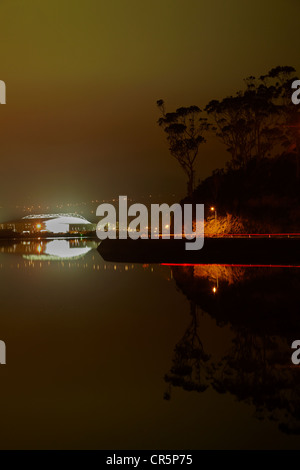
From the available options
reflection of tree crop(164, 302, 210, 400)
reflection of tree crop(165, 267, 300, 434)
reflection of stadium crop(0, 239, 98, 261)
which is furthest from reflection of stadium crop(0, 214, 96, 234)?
reflection of tree crop(164, 302, 210, 400)

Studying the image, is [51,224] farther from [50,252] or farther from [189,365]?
[189,365]

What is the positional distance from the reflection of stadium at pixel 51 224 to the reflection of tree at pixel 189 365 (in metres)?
147

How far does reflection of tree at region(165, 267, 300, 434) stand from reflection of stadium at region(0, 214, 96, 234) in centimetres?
13938

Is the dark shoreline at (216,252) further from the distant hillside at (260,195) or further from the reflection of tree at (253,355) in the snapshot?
the reflection of tree at (253,355)

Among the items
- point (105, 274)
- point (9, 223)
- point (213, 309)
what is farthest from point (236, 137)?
point (9, 223)

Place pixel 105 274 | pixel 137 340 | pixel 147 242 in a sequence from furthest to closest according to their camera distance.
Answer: pixel 147 242 < pixel 105 274 < pixel 137 340

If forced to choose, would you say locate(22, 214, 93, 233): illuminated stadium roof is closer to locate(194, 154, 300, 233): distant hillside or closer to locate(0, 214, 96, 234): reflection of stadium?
locate(0, 214, 96, 234): reflection of stadium

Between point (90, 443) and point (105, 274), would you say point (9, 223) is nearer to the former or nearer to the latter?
point (105, 274)

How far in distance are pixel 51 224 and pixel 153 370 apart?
15535 cm

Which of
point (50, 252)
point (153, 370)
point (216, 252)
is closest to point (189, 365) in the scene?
point (153, 370)

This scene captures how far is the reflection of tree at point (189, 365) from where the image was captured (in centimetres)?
975

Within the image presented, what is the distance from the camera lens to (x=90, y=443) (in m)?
7.34

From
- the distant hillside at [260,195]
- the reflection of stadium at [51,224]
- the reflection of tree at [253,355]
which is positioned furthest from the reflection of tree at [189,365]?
the reflection of stadium at [51,224]

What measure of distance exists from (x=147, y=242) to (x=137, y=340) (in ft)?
91.0
